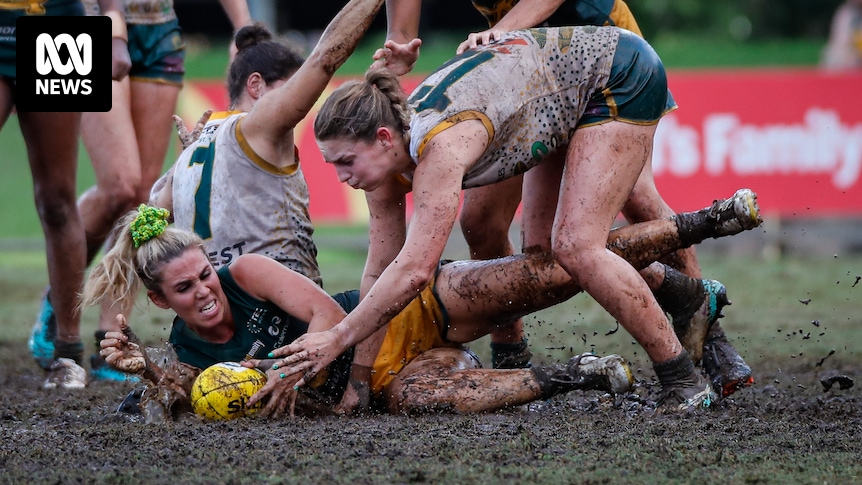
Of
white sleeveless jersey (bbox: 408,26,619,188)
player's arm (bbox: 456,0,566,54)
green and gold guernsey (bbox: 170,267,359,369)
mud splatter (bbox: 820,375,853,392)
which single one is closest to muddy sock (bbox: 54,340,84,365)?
green and gold guernsey (bbox: 170,267,359,369)

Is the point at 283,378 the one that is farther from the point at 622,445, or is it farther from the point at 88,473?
the point at 622,445

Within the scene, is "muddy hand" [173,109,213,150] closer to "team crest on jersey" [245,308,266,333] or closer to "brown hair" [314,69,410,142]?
"team crest on jersey" [245,308,266,333]

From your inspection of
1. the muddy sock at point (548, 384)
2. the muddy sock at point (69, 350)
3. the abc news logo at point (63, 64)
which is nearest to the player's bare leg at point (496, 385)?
the muddy sock at point (548, 384)

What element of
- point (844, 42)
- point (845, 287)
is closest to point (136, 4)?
point (845, 287)

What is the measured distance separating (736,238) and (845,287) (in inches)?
133

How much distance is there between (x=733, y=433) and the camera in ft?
12.3

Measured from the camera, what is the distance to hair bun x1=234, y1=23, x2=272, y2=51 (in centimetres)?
525

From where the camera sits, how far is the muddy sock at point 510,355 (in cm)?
500

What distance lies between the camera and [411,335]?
445 centimetres

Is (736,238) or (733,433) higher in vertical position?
(733,433)

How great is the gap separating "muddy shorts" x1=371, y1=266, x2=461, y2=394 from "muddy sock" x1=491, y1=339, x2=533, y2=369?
1.80 ft

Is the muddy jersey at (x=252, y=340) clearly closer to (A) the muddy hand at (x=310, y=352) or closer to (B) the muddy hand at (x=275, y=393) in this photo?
(B) the muddy hand at (x=275, y=393)

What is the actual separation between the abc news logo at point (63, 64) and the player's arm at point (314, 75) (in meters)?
1.14

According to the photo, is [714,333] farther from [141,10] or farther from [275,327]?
[141,10]
